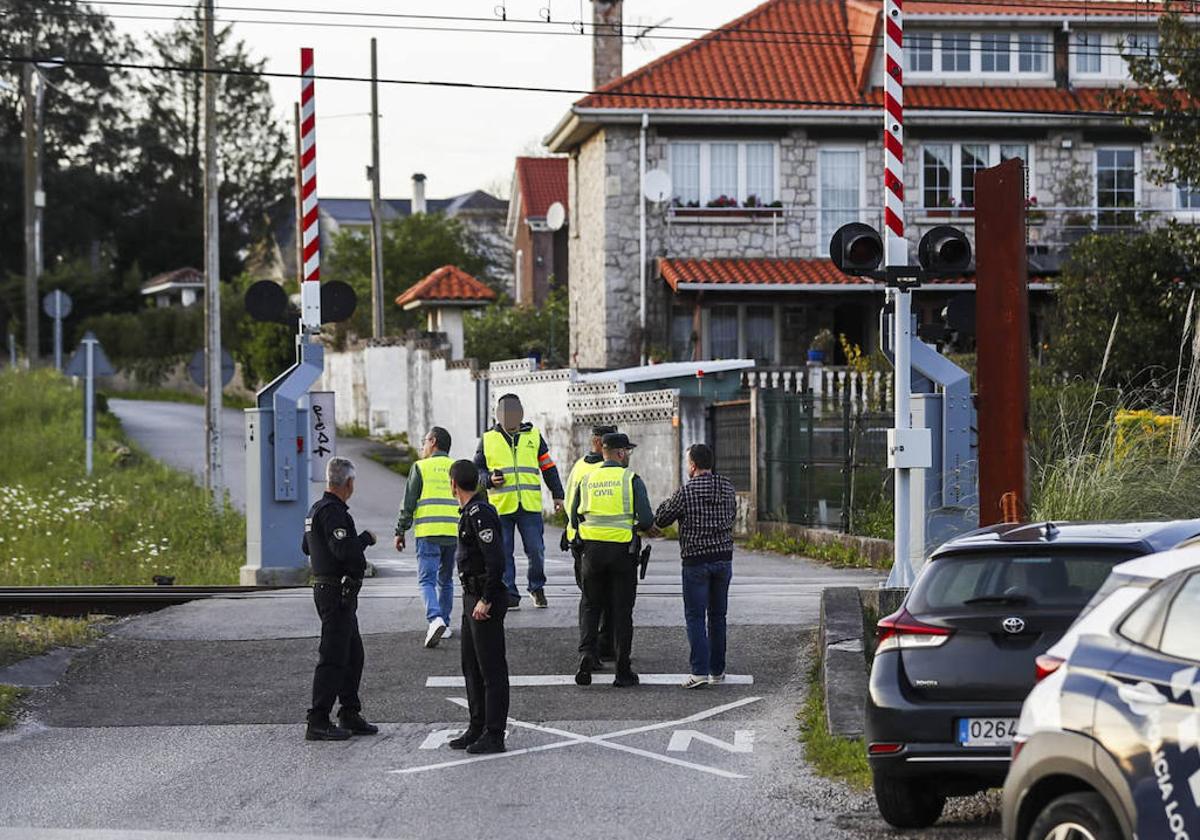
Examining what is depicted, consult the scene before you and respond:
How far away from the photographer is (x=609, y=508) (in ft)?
43.8

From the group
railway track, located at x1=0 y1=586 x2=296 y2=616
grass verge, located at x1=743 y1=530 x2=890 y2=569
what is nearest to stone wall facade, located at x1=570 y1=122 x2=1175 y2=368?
grass verge, located at x1=743 y1=530 x2=890 y2=569

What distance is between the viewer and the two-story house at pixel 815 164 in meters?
36.9

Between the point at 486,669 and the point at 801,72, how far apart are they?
29.0m

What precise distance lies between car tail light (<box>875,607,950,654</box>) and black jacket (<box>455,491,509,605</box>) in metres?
2.97

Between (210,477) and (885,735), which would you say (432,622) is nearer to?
(885,735)

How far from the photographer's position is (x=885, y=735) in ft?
28.3

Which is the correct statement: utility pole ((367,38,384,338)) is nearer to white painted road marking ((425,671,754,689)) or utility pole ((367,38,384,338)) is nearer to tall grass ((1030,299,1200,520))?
tall grass ((1030,299,1200,520))

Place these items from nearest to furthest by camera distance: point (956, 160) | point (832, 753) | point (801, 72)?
point (832, 753) < point (956, 160) < point (801, 72)

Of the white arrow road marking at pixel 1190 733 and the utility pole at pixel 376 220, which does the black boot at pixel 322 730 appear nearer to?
the white arrow road marking at pixel 1190 733

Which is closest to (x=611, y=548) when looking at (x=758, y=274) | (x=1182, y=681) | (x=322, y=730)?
(x=322, y=730)

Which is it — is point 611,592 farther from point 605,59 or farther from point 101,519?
point 605,59

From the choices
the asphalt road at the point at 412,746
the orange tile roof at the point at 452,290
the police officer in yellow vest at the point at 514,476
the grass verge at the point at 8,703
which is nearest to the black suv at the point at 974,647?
the asphalt road at the point at 412,746

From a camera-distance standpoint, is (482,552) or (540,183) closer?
(482,552)

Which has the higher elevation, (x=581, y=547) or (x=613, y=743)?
(x=581, y=547)
